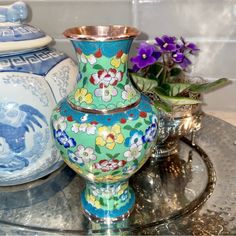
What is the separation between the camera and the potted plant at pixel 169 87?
543 millimetres

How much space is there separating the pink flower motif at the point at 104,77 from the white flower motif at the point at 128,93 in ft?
0.06

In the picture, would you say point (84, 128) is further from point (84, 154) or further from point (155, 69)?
point (155, 69)

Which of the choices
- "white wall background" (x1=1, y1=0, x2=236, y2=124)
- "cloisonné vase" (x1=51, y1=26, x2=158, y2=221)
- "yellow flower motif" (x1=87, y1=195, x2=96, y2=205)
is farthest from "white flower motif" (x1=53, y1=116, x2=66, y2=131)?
"white wall background" (x1=1, y1=0, x2=236, y2=124)

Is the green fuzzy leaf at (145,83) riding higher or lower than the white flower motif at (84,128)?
lower

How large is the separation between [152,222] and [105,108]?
0.52 feet

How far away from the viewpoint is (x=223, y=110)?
75 centimetres

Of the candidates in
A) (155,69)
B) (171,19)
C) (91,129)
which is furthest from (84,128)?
(171,19)

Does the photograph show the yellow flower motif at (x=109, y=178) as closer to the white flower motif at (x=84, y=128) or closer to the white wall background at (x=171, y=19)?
the white flower motif at (x=84, y=128)

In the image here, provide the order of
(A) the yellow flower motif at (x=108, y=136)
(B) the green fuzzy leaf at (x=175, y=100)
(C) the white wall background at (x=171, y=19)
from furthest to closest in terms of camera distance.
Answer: (C) the white wall background at (x=171, y=19), (B) the green fuzzy leaf at (x=175, y=100), (A) the yellow flower motif at (x=108, y=136)

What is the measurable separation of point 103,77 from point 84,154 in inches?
3.2

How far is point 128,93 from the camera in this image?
0.43 metres

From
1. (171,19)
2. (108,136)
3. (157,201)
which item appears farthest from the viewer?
(171,19)

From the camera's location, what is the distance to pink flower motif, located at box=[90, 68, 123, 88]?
41cm

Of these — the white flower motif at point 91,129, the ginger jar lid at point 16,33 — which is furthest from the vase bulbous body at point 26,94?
the white flower motif at point 91,129
